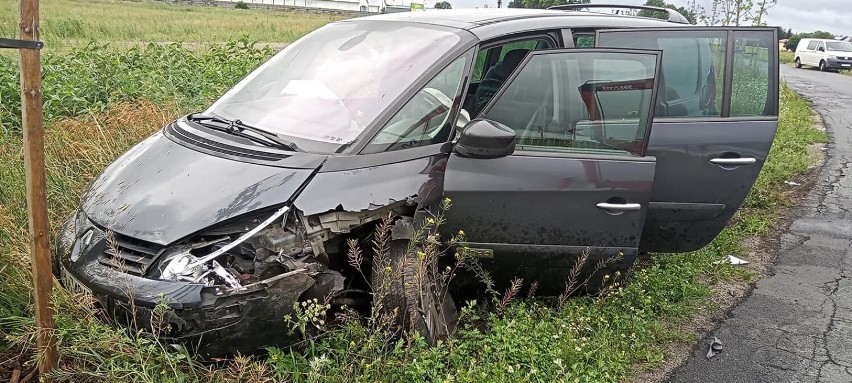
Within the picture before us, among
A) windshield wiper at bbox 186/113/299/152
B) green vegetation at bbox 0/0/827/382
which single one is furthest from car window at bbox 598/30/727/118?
windshield wiper at bbox 186/113/299/152

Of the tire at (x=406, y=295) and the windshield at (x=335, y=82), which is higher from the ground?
the windshield at (x=335, y=82)

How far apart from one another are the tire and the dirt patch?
44.2 inches

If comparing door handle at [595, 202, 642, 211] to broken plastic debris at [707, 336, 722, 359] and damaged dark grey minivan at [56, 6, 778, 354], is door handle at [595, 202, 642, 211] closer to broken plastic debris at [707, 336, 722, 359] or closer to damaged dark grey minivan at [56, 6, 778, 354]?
damaged dark grey minivan at [56, 6, 778, 354]

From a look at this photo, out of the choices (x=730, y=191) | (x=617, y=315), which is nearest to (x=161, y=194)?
(x=617, y=315)

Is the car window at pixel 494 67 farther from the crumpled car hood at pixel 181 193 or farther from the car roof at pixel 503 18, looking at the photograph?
the crumpled car hood at pixel 181 193

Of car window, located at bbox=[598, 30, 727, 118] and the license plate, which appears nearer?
the license plate

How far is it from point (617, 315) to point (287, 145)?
7.07 ft

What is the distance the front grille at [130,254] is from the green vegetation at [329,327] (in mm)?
210

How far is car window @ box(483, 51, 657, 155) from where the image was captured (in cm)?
326

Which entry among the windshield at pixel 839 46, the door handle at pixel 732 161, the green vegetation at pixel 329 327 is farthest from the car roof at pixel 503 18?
the windshield at pixel 839 46

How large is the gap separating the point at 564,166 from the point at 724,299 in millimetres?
1795

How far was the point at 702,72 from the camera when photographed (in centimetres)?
386

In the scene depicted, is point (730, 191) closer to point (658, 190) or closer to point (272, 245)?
point (658, 190)

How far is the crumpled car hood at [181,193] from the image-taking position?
2553mm
